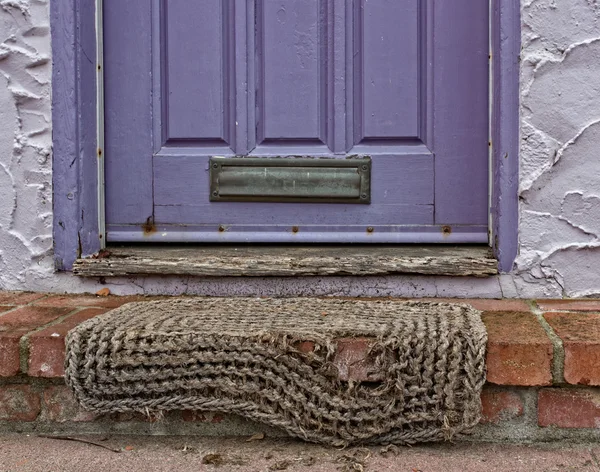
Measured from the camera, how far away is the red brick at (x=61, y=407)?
1.24 metres

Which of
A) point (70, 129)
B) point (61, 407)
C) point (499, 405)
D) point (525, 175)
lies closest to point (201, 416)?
point (61, 407)

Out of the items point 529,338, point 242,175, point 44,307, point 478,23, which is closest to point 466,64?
point 478,23

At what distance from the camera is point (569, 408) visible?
1160 millimetres

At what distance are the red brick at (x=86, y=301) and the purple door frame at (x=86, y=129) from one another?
94mm

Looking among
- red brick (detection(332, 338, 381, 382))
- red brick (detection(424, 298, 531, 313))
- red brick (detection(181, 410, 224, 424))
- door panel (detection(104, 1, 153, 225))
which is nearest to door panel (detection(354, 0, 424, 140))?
red brick (detection(424, 298, 531, 313))

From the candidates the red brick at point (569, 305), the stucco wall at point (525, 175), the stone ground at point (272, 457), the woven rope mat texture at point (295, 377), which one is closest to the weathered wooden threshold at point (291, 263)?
the stucco wall at point (525, 175)

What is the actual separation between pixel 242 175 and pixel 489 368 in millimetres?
923

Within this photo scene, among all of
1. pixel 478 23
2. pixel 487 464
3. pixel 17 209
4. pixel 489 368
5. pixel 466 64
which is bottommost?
pixel 487 464

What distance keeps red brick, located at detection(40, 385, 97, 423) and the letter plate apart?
0.72 m

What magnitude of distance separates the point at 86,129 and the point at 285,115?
58cm

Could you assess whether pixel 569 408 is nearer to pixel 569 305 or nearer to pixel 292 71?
pixel 569 305

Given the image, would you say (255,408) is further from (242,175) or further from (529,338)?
(242,175)

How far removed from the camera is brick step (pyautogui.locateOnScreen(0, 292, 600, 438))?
1128mm

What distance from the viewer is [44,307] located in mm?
1444
